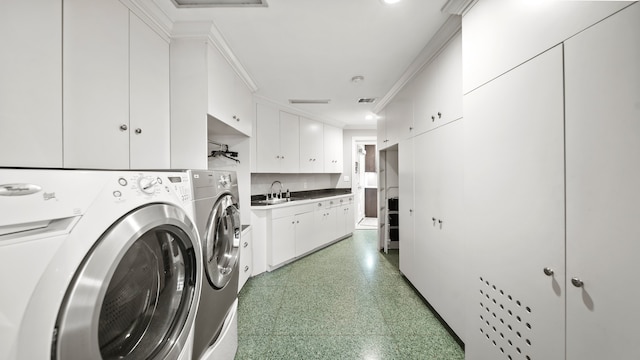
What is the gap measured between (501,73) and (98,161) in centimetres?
212

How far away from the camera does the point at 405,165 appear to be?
2.36m

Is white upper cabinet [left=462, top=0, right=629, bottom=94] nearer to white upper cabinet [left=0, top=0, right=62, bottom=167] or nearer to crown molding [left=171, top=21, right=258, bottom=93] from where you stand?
crown molding [left=171, top=21, right=258, bottom=93]

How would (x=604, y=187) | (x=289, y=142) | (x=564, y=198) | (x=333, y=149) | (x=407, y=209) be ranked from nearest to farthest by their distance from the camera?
(x=604, y=187) → (x=564, y=198) → (x=407, y=209) → (x=289, y=142) → (x=333, y=149)

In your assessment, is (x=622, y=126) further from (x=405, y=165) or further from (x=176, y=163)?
(x=176, y=163)

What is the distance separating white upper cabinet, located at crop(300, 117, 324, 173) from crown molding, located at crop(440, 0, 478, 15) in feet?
8.47

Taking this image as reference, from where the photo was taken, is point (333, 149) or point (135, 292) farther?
point (333, 149)

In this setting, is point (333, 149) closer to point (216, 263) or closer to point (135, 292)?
point (216, 263)

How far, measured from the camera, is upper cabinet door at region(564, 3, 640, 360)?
0.61 metres

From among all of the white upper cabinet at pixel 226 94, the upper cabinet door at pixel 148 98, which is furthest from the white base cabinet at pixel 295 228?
the upper cabinet door at pixel 148 98

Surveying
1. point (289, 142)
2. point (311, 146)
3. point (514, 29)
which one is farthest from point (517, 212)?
point (311, 146)

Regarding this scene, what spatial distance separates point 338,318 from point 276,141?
248cm

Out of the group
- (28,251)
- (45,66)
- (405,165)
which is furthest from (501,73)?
(45,66)

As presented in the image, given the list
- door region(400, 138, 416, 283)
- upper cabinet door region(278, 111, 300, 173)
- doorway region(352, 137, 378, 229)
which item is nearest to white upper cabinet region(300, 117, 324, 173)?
upper cabinet door region(278, 111, 300, 173)

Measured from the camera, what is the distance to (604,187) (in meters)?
0.66
